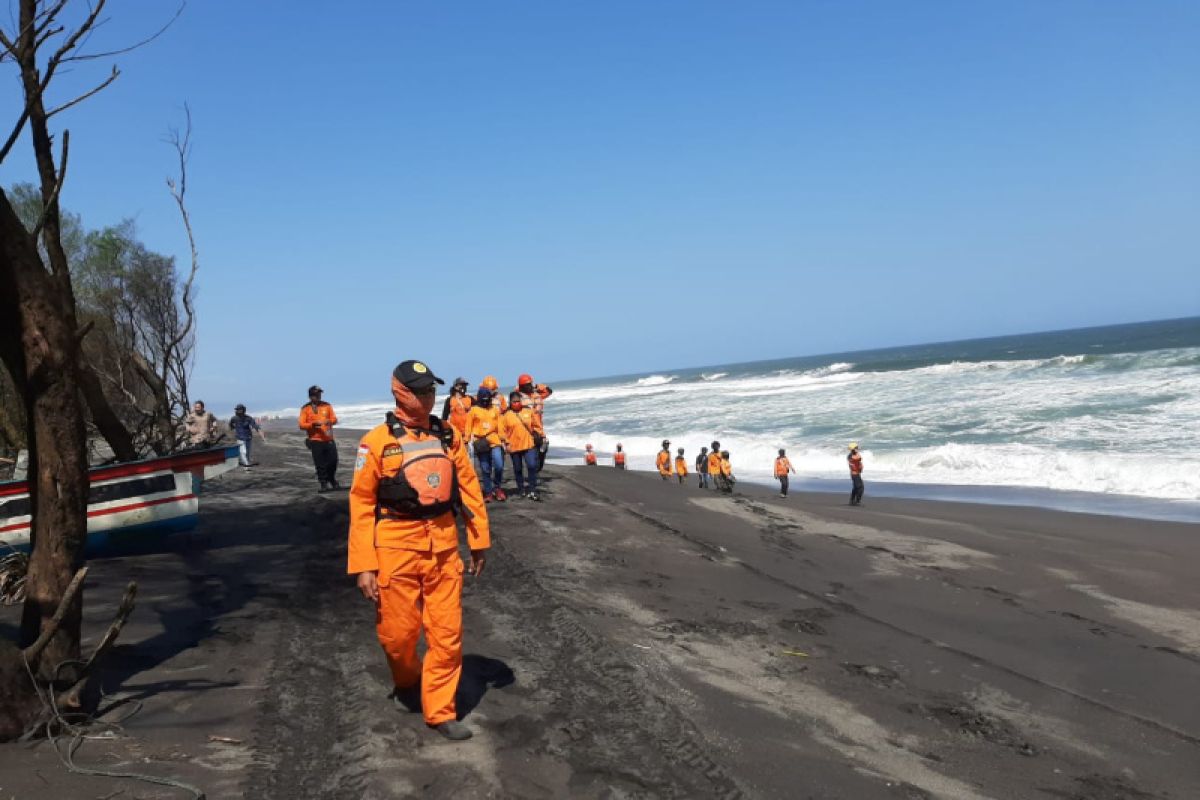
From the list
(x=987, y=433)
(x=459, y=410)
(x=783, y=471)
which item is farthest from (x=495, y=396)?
(x=987, y=433)

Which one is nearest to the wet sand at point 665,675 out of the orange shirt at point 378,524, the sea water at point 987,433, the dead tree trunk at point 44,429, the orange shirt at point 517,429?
the dead tree trunk at point 44,429

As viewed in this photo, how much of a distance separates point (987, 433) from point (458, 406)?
1881 centimetres

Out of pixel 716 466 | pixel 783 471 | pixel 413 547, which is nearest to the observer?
pixel 413 547

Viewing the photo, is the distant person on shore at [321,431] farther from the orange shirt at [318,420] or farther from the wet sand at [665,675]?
the wet sand at [665,675]

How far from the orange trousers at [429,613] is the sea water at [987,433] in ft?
50.0

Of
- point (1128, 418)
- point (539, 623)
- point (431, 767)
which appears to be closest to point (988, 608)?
point (539, 623)

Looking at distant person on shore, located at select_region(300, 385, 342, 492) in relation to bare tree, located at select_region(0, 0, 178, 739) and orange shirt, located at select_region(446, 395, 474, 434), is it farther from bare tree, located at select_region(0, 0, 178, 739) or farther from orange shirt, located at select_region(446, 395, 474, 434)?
bare tree, located at select_region(0, 0, 178, 739)

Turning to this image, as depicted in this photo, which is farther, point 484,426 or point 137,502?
point 484,426

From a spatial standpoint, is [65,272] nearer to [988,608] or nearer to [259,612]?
[259,612]

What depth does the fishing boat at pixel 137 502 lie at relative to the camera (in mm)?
8508

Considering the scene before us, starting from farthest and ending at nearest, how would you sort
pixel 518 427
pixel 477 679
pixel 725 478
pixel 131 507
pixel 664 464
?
1. pixel 664 464
2. pixel 725 478
3. pixel 518 427
4. pixel 131 507
5. pixel 477 679

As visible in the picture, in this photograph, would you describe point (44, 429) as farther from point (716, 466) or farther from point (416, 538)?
point (716, 466)

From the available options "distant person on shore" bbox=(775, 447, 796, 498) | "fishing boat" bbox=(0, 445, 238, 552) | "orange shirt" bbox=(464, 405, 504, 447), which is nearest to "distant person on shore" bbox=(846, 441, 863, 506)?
"distant person on shore" bbox=(775, 447, 796, 498)

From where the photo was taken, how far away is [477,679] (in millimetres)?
5195
